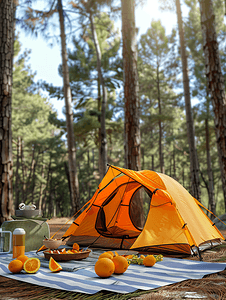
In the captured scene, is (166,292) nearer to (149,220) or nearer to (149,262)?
(149,262)

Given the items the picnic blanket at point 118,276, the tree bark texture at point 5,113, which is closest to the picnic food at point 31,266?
the picnic blanket at point 118,276

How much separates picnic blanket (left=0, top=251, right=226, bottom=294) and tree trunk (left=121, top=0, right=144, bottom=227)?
2.48 meters

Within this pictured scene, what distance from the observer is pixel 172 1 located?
372 inches

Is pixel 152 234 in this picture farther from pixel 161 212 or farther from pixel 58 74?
pixel 58 74

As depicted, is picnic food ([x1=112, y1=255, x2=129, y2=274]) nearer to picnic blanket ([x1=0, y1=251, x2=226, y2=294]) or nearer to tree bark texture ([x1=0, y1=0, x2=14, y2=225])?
picnic blanket ([x1=0, y1=251, x2=226, y2=294])

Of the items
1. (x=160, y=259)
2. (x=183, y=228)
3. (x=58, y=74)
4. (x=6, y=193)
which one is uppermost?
(x=58, y=74)

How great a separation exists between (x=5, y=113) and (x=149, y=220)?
278cm

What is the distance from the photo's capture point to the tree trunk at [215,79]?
4.90 m

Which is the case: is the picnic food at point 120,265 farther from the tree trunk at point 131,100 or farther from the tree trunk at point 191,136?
the tree trunk at point 191,136

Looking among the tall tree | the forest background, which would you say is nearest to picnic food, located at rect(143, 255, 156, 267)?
the forest background

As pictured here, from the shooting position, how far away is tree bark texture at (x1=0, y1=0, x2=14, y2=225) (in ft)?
13.7

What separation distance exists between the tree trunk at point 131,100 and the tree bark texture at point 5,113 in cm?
231

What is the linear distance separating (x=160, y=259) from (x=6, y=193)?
8.18 ft

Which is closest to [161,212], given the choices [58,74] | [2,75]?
[2,75]
